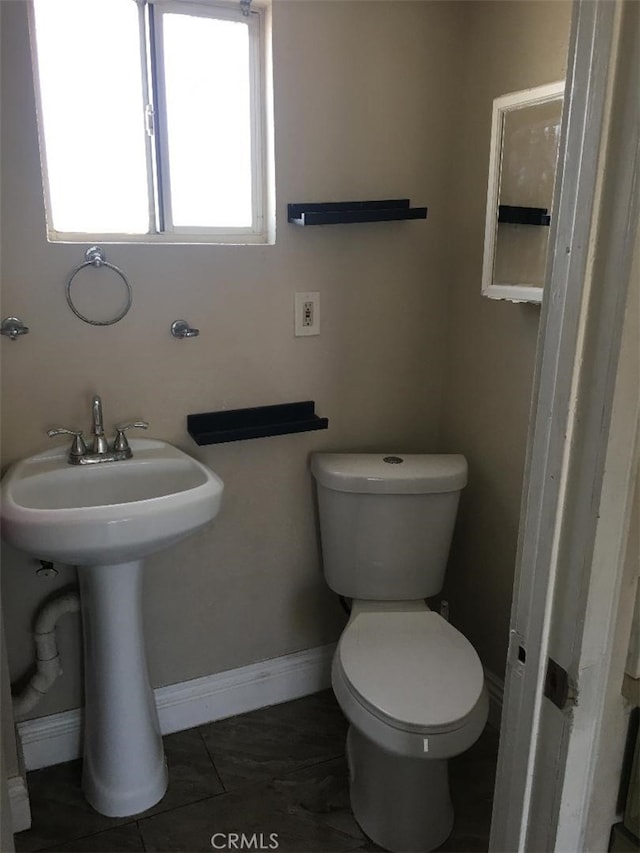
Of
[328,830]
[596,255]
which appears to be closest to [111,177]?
[596,255]

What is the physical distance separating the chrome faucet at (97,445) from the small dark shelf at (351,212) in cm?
71

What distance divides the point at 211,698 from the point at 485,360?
1.31 metres

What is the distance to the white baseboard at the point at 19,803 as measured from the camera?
157cm

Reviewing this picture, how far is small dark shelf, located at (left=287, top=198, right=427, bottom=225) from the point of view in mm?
1734

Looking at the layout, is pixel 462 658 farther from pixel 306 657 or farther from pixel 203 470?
pixel 203 470

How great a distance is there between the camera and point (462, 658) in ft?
5.27

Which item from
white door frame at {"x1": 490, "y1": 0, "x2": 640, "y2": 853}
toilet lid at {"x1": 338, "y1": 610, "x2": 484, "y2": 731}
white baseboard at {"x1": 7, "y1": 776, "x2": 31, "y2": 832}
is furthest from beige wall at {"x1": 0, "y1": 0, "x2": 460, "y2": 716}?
white door frame at {"x1": 490, "y1": 0, "x2": 640, "y2": 853}

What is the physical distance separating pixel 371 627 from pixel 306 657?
0.45m

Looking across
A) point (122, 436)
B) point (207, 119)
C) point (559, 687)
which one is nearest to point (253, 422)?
point (122, 436)

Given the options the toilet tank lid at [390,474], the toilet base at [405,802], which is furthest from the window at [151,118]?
the toilet base at [405,802]

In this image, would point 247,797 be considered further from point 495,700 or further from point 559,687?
point 559,687

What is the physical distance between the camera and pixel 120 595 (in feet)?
5.14

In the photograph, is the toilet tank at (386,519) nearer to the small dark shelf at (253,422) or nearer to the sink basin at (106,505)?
the small dark shelf at (253,422)

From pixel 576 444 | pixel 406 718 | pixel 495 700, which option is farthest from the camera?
pixel 495 700
